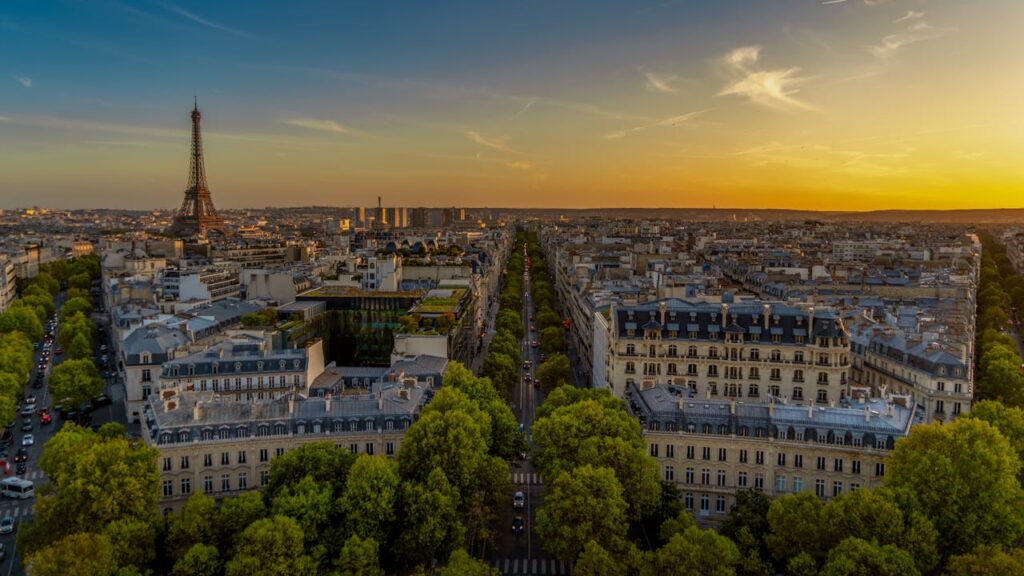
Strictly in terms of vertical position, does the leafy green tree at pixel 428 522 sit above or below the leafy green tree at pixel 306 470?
below

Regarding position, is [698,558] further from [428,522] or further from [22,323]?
[22,323]

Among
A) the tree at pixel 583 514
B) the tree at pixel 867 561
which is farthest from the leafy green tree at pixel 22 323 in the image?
the tree at pixel 867 561

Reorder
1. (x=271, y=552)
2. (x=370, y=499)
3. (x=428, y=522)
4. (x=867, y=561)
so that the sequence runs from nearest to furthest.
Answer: (x=867, y=561) < (x=271, y=552) < (x=370, y=499) < (x=428, y=522)

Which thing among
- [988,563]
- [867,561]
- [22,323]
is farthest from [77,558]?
[22,323]

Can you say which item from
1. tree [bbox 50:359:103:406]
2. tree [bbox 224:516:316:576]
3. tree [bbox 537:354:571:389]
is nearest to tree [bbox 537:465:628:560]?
tree [bbox 224:516:316:576]

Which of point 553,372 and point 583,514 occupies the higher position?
point 553,372

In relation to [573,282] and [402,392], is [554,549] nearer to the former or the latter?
[402,392]

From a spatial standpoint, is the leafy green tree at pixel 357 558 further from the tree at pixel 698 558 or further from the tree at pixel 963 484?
the tree at pixel 963 484
